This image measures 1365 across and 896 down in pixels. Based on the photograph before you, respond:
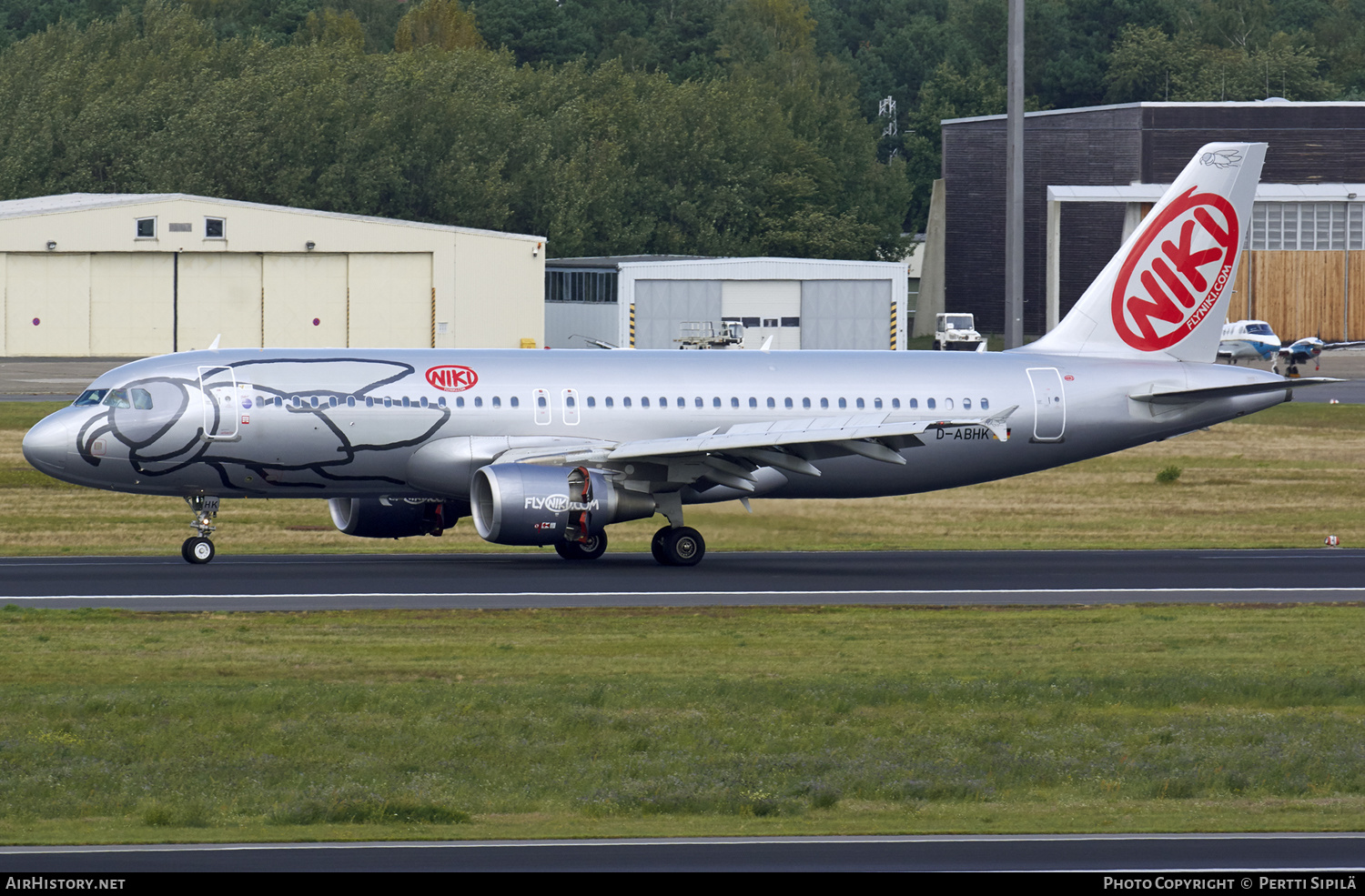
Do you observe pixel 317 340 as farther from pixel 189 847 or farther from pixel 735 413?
pixel 189 847

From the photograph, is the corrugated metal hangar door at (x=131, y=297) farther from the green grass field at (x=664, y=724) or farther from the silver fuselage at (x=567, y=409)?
the green grass field at (x=664, y=724)

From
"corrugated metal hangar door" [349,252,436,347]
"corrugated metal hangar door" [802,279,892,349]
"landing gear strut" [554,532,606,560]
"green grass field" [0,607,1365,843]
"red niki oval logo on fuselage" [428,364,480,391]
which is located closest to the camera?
"green grass field" [0,607,1365,843]

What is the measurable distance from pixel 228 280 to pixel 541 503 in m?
71.1

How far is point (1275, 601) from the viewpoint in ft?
103

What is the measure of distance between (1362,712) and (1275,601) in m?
9.08

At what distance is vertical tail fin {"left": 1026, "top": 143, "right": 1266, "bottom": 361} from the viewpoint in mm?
39656

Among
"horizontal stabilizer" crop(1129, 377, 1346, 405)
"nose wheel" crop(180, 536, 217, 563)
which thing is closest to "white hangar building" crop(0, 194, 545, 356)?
"nose wheel" crop(180, 536, 217, 563)

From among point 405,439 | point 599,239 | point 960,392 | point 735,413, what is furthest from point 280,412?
point 599,239

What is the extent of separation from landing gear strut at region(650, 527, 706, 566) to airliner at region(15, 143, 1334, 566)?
1.6 inches

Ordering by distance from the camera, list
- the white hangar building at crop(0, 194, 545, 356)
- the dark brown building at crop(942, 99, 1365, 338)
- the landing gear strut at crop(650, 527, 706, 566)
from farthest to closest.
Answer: the dark brown building at crop(942, 99, 1365, 338)
the white hangar building at crop(0, 194, 545, 356)
the landing gear strut at crop(650, 527, 706, 566)

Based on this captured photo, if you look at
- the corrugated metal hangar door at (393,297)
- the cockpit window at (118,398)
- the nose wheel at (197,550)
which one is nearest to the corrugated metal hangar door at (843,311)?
the corrugated metal hangar door at (393,297)

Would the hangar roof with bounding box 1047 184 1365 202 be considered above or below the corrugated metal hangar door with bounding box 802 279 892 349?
above

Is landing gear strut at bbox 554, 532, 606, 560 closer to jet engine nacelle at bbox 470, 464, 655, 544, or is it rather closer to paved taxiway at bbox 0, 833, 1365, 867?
jet engine nacelle at bbox 470, 464, 655, 544

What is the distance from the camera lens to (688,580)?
34.0m
